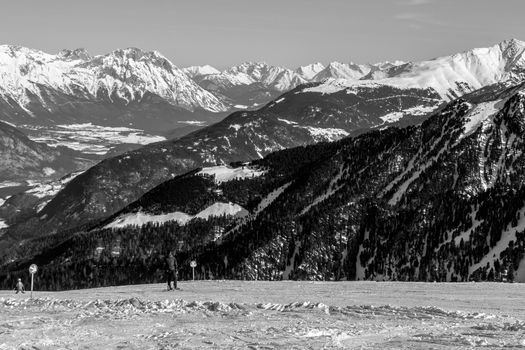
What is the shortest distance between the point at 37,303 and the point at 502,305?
88.0 ft

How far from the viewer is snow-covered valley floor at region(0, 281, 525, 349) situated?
2914 cm

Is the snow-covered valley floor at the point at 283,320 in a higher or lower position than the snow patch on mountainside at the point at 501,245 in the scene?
lower

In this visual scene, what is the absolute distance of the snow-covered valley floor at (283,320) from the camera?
29.1 m

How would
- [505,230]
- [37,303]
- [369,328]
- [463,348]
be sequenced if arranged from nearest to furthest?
[463,348] → [369,328] → [37,303] → [505,230]

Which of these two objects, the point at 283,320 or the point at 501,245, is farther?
the point at 501,245

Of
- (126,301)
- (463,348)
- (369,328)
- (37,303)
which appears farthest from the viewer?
(37,303)

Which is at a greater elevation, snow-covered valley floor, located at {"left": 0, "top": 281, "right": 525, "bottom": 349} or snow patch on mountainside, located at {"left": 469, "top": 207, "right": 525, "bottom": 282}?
snow patch on mountainside, located at {"left": 469, "top": 207, "right": 525, "bottom": 282}

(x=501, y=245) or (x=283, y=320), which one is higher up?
(x=501, y=245)

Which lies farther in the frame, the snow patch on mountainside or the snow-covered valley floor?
the snow patch on mountainside

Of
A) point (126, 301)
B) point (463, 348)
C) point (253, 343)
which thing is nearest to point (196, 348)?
point (253, 343)

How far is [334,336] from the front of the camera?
29.8m

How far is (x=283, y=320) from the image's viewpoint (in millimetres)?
34375

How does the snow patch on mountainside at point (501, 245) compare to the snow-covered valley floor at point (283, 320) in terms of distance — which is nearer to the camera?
the snow-covered valley floor at point (283, 320)

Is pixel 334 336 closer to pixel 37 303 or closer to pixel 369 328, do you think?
pixel 369 328
